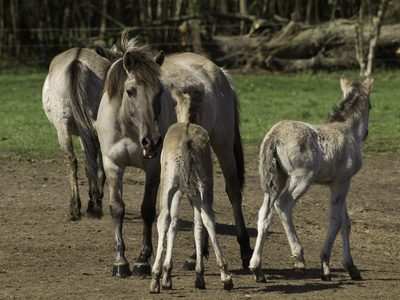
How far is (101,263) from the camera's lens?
21.5 ft

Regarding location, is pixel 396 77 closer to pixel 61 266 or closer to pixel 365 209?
pixel 365 209

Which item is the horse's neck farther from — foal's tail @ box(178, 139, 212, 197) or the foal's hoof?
the foal's hoof

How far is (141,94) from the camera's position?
19.9ft

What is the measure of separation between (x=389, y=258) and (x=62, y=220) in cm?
378

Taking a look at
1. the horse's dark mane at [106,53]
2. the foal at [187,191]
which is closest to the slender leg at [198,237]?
the foal at [187,191]

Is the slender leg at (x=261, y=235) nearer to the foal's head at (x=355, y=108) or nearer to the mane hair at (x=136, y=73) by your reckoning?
the foal's head at (x=355, y=108)

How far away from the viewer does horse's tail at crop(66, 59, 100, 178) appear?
8133 mm

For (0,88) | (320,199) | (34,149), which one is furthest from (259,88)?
(320,199)

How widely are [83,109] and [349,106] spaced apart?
3.26m

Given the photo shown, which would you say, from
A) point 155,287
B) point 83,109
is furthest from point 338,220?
point 83,109

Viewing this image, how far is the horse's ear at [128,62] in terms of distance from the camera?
6102 millimetres

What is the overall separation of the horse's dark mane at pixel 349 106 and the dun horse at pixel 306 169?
1 cm

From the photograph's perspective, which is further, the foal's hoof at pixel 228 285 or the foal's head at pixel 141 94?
the foal's head at pixel 141 94

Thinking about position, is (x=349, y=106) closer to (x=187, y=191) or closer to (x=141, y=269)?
(x=187, y=191)
